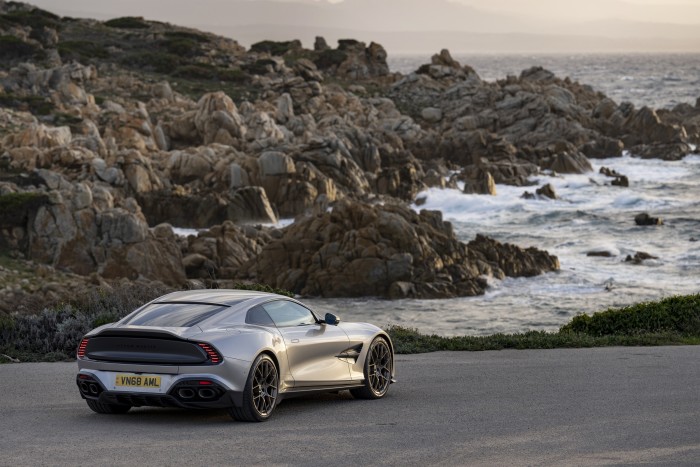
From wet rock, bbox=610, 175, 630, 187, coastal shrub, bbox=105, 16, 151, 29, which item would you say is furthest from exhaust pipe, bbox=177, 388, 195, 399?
coastal shrub, bbox=105, 16, 151, 29

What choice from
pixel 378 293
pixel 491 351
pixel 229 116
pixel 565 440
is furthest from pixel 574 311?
pixel 229 116

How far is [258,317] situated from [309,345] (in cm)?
78

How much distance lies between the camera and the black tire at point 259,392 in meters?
11.2

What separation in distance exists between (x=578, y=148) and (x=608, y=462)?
6875cm

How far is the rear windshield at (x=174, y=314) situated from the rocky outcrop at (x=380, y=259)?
75.8 feet

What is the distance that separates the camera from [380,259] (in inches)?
1409

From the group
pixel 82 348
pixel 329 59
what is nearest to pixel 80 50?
pixel 329 59

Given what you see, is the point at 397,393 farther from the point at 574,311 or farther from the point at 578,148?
the point at 578,148

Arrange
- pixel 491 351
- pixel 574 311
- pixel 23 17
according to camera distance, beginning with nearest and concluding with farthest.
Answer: pixel 491 351 → pixel 574 311 → pixel 23 17

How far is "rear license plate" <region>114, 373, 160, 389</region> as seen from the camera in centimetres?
1103

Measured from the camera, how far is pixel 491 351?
18.8 meters

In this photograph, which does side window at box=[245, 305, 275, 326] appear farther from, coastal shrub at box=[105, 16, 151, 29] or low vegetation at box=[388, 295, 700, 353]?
coastal shrub at box=[105, 16, 151, 29]

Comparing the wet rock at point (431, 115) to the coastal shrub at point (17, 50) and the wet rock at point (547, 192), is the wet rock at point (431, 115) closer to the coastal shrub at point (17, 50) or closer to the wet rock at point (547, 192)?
the wet rock at point (547, 192)

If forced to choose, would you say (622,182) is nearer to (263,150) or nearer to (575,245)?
(575,245)
